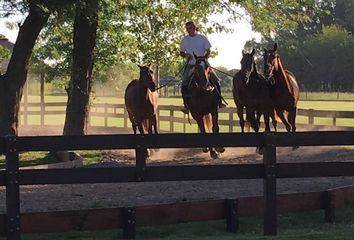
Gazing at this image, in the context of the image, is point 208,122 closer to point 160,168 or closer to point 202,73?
point 202,73

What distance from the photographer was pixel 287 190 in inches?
478

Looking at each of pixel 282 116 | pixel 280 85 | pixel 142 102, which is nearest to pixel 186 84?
pixel 142 102

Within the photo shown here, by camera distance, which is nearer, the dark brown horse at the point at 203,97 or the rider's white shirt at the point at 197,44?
the dark brown horse at the point at 203,97

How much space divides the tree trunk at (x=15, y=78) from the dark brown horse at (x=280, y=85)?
5826 millimetres

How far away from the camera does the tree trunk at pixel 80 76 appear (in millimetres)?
19750

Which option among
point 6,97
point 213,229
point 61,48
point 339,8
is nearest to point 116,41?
point 61,48

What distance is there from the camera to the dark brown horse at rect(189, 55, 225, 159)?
16.5 meters

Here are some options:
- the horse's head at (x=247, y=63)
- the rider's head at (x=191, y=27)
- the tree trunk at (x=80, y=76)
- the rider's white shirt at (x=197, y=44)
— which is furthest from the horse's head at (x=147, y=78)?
the tree trunk at (x=80, y=76)

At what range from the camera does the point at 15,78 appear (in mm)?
Result: 17719

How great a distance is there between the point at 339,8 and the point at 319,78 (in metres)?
22.4

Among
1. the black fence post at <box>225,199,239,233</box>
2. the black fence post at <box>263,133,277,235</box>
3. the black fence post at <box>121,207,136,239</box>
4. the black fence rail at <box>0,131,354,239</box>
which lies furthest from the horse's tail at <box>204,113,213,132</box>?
the black fence post at <box>121,207,136,239</box>

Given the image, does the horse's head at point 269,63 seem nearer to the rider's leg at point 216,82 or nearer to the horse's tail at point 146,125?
the rider's leg at point 216,82

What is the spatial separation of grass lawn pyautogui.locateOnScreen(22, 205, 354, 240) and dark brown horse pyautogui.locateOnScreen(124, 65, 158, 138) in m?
→ 8.16

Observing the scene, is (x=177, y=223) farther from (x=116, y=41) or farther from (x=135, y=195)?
(x=116, y=41)
